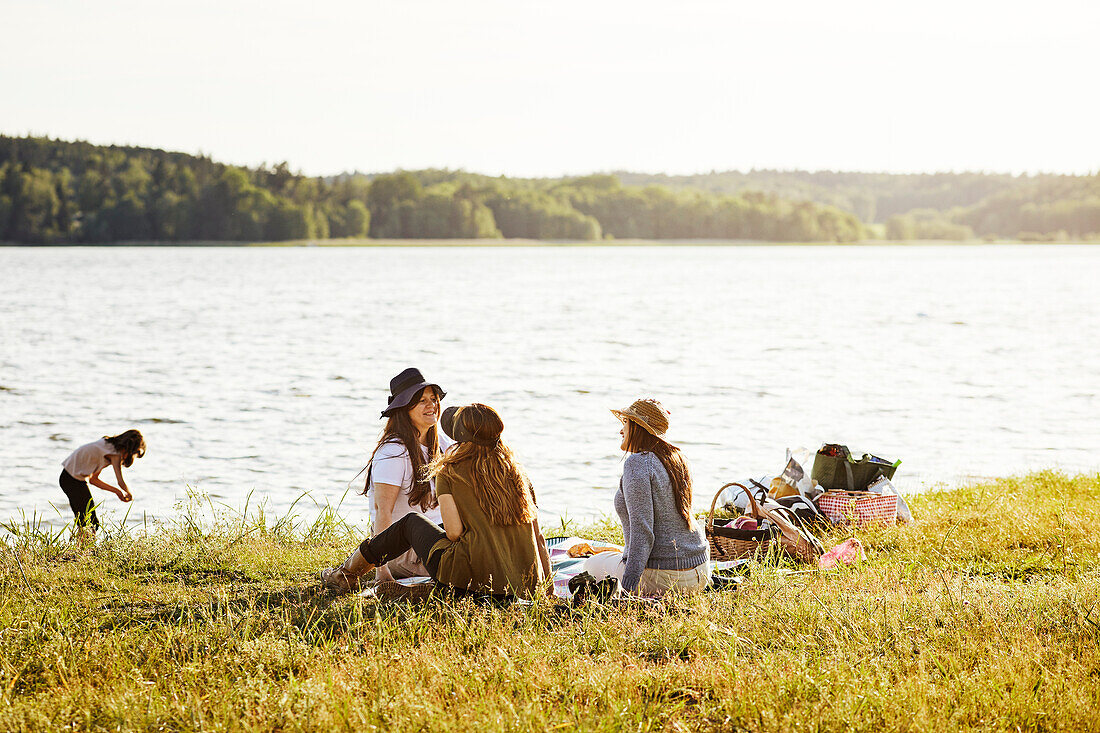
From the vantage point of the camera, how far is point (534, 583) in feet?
18.3

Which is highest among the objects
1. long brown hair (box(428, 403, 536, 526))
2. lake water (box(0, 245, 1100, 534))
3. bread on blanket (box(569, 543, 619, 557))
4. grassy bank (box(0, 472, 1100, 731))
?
long brown hair (box(428, 403, 536, 526))

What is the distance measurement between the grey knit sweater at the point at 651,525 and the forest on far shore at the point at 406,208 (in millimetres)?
134740

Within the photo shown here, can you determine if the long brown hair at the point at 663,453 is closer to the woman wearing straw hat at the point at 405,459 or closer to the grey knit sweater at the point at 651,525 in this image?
the grey knit sweater at the point at 651,525

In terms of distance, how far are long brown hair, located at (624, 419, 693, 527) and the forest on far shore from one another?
135m

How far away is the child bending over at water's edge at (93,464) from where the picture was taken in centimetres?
809

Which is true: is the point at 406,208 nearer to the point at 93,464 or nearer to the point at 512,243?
the point at 512,243

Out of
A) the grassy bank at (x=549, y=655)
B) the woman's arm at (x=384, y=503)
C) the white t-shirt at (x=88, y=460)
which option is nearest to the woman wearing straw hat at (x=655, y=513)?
the grassy bank at (x=549, y=655)

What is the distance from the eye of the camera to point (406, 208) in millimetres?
143125

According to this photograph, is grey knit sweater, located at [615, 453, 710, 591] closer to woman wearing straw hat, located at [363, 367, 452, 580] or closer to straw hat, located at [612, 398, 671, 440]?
straw hat, located at [612, 398, 671, 440]

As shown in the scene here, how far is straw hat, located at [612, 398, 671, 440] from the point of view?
5504mm

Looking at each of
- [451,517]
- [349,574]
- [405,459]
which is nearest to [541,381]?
[405,459]

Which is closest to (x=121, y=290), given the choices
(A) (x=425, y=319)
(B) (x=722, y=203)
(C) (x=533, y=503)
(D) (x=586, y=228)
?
(A) (x=425, y=319)

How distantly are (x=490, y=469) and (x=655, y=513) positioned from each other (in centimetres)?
101


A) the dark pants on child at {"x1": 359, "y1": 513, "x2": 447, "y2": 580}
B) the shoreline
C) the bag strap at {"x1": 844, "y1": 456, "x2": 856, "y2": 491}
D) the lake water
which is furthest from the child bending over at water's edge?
the shoreline
